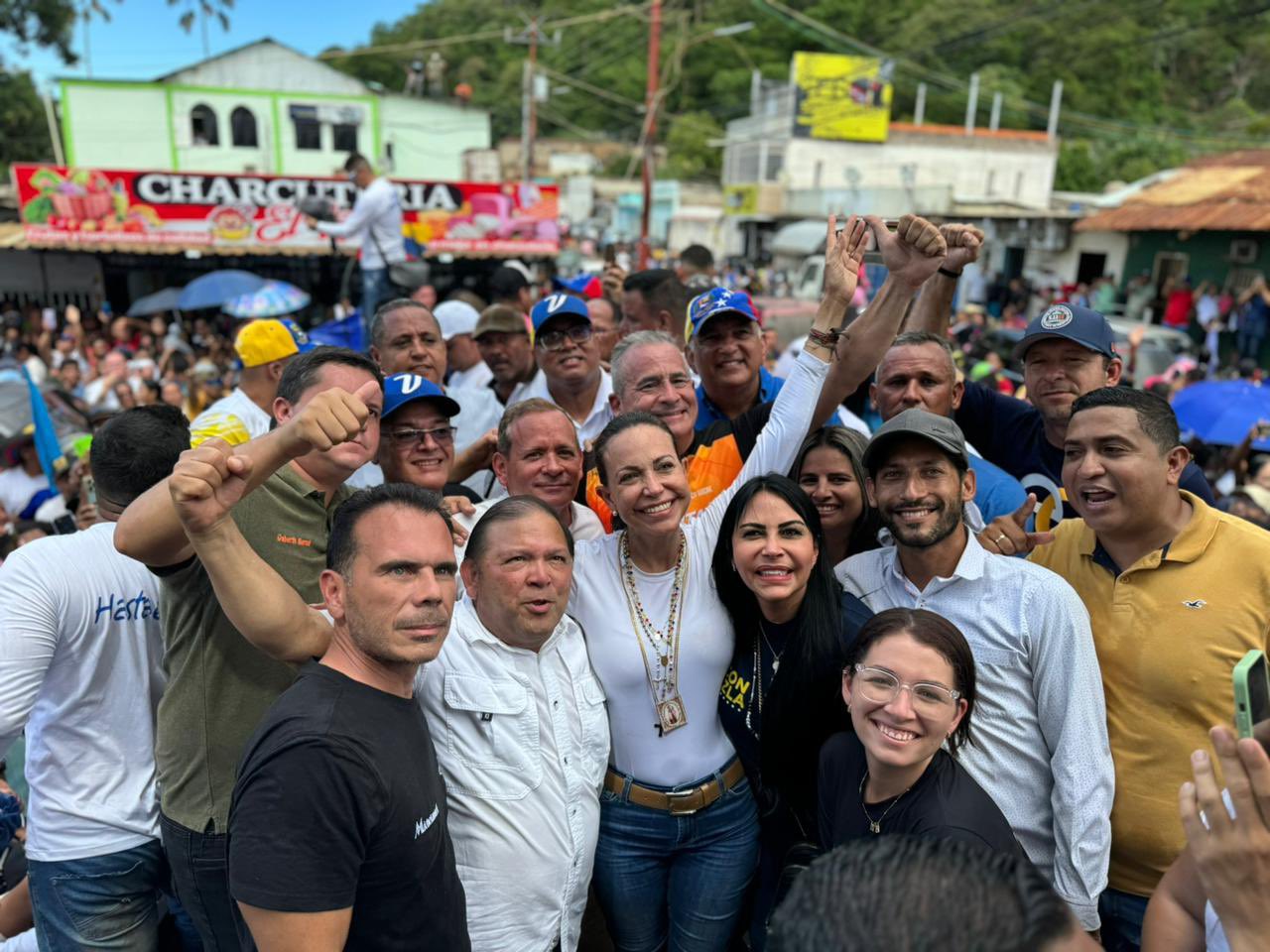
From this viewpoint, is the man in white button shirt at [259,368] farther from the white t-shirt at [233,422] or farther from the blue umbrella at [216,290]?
the blue umbrella at [216,290]

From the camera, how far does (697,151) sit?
195 feet

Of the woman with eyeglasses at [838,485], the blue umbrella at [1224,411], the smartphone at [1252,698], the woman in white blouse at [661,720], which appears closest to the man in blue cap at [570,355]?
the woman with eyeglasses at [838,485]

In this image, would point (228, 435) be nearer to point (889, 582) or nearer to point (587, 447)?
point (587, 447)

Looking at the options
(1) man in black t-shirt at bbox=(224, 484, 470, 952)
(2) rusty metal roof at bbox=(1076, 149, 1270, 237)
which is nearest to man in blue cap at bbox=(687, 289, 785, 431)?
(1) man in black t-shirt at bbox=(224, 484, 470, 952)

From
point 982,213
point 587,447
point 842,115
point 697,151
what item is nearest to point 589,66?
point 697,151

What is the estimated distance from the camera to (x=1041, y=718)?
238 centimetres

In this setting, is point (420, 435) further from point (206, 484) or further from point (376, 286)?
point (376, 286)

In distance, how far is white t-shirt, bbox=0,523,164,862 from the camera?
8.20 ft


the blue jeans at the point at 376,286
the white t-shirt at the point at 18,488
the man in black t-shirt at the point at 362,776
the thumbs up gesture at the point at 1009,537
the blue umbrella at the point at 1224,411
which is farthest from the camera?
the blue jeans at the point at 376,286

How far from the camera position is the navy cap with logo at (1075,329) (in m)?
3.38

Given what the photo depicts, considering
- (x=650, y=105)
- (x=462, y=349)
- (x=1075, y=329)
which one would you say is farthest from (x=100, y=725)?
(x=650, y=105)

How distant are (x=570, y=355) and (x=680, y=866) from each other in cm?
261

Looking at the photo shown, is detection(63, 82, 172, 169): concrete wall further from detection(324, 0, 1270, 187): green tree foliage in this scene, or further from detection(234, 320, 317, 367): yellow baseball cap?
detection(234, 320, 317, 367): yellow baseball cap

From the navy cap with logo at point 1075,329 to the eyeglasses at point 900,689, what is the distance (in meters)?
1.85
